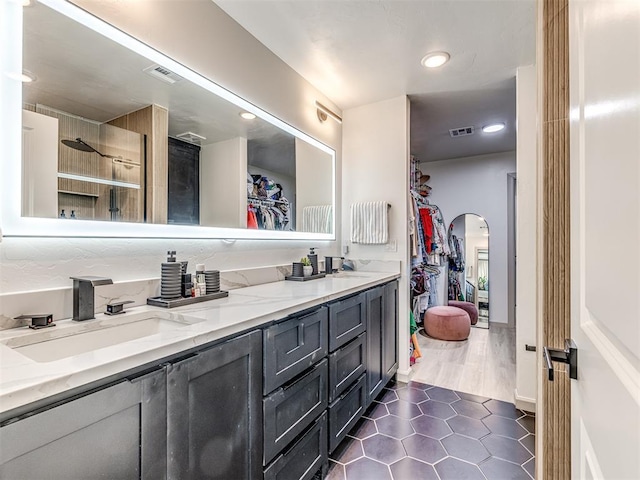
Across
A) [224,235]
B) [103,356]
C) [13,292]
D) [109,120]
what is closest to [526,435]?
[224,235]

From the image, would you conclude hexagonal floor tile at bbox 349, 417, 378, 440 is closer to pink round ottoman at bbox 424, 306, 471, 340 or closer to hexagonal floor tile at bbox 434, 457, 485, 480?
hexagonal floor tile at bbox 434, 457, 485, 480

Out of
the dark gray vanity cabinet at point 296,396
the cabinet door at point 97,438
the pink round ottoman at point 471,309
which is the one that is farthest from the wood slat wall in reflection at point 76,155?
the pink round ottoman at point 471,309

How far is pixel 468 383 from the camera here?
2.66m

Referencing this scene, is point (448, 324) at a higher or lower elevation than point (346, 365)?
lower

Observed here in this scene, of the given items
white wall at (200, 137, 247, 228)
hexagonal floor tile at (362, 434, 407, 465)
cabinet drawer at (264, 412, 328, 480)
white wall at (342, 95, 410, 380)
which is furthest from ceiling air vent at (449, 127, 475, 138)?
cabinet drawer at (264, 412, 328, 480)

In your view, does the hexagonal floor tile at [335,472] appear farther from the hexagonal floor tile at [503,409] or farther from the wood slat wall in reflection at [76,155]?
the wood slat wall in reflection at [76,155]

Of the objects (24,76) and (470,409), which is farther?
(470,409)

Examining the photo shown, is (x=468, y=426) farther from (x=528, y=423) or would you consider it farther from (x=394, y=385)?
(x=394, y=385)

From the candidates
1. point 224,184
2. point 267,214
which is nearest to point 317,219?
point 267,214

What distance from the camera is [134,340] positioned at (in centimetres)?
96

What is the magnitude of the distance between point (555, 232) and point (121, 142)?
1.68 metres

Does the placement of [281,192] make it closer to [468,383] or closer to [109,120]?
[109,120]

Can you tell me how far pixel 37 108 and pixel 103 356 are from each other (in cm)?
97

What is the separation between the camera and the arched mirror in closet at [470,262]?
4.61m
